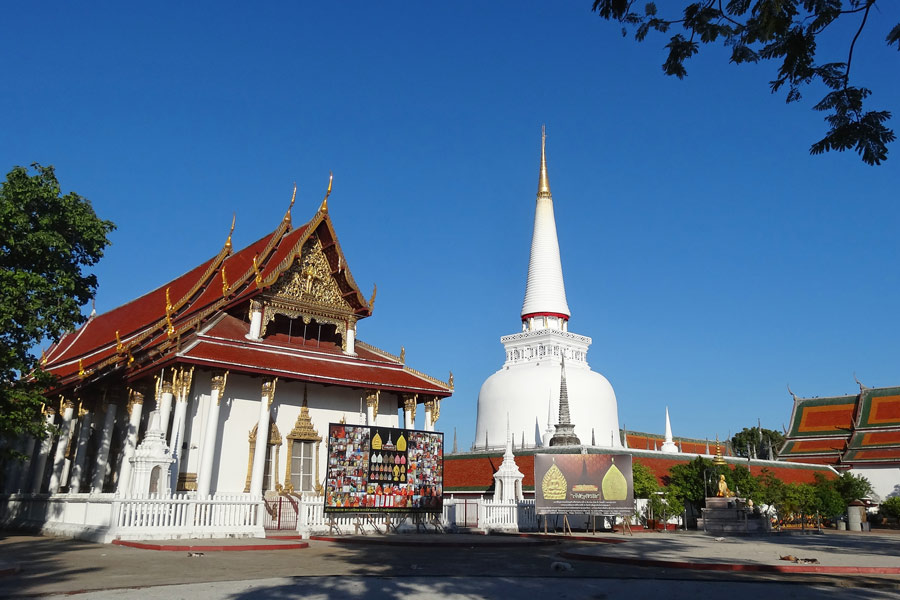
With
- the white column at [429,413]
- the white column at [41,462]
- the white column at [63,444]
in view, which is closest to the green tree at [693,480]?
the white column at [429,413]

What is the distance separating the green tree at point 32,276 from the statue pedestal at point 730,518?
21470mm

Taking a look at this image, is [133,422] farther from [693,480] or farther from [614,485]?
[693,480]

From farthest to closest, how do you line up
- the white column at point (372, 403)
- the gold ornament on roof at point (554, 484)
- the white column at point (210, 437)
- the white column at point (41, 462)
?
the white column at point (41, 462)
the white column at point (372, 403)
the gold ornament on roof at point (554, 484)
the white column at point (210, 437)

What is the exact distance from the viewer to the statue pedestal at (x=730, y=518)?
2512 cm

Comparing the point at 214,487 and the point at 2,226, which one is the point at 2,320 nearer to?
the point at 2,226

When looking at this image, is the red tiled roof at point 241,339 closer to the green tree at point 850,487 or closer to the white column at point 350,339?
the white column at point 350,339

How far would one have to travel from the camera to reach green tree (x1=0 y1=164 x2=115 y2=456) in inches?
642

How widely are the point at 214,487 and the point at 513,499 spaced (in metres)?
9.49

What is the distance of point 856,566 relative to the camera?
1041 cm

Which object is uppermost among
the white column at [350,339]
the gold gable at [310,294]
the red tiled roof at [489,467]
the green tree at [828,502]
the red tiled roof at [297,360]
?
the gold gable at [310,294]

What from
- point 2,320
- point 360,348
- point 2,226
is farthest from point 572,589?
point 360,348

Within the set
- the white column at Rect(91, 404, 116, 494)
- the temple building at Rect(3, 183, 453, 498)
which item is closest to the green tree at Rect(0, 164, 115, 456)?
the temple building at Rect(3, 183, 453, 498)

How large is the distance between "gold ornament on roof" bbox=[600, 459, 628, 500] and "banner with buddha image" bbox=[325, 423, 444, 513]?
4690 mm

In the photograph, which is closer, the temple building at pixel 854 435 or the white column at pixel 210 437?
the white column at pixel 210 437
